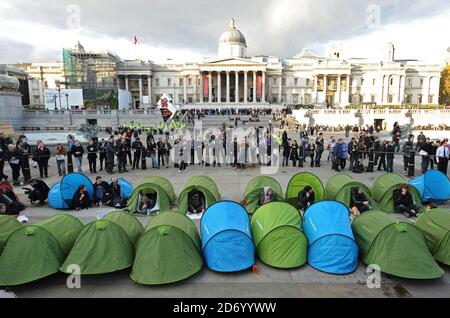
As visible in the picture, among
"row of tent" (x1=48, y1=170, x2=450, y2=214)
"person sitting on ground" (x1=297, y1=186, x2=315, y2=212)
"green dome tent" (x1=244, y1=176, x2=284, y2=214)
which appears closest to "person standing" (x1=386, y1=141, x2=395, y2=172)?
"row of tent" (x1=48, y1=170, x2=450, y2=214)

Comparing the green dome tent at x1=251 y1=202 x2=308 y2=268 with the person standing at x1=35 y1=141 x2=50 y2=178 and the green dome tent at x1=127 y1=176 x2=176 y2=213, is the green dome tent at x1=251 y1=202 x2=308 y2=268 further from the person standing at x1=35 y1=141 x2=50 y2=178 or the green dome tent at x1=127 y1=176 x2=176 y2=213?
the person standing at x1=35 y1=141 x2=50 y2=178

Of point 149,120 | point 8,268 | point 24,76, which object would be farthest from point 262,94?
point 8,268

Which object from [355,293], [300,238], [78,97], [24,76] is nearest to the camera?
[355,293]

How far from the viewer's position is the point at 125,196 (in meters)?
11.7

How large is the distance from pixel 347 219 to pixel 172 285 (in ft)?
13.8

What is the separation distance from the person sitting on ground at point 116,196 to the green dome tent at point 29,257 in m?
4.56

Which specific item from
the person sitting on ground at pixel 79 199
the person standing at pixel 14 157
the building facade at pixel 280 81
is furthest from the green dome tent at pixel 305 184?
the building facade at pixel 280 81

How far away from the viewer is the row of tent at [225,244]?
254 inches

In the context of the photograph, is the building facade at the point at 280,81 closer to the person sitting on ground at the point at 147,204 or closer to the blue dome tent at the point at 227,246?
the person sitting on ground at the point at 147,204

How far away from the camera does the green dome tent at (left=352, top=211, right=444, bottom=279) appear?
6398 mm

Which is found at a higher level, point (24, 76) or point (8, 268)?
point (24, 76)

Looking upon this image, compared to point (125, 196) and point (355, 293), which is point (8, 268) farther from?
point (355, 293)
